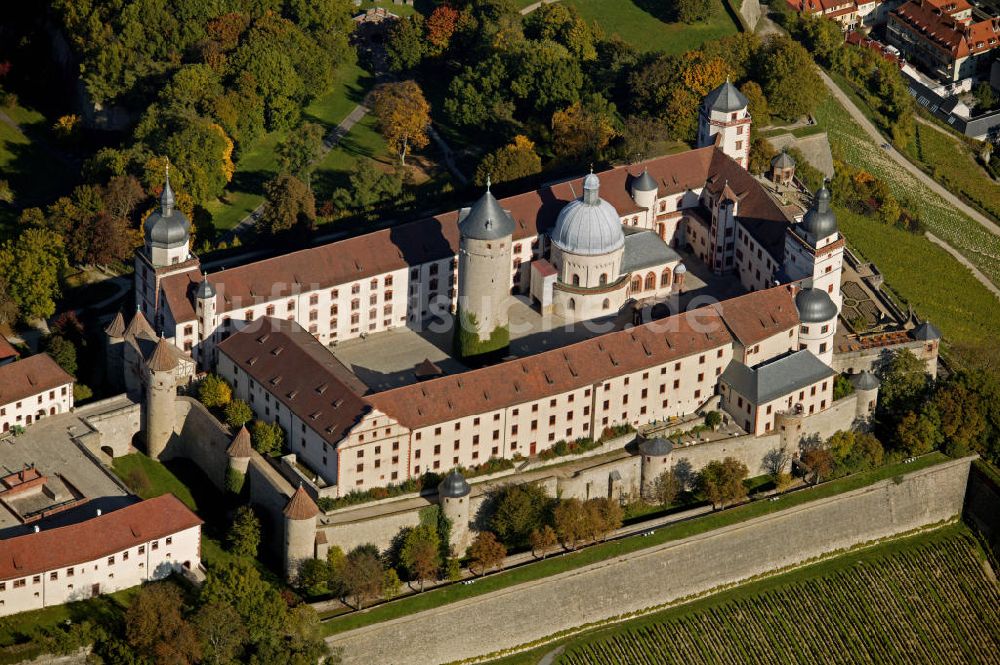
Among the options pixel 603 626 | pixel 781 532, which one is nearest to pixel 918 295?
pixel 781 532

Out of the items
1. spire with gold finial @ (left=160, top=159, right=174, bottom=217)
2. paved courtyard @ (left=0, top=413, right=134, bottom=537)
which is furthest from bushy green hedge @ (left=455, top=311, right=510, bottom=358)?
paved courtyard @ (left=0, top=413, right=134, bottom=537)

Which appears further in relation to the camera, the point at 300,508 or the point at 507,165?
the point at 507,165

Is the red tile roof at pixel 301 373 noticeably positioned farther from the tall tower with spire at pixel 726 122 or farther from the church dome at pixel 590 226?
the tall tower with spire at pixel 726 122

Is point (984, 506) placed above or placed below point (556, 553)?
below

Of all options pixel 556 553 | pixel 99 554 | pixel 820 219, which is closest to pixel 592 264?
pixel 820 219

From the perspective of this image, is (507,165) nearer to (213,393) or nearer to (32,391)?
(213,393)

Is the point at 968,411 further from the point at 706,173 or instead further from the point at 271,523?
the point at 271,523
